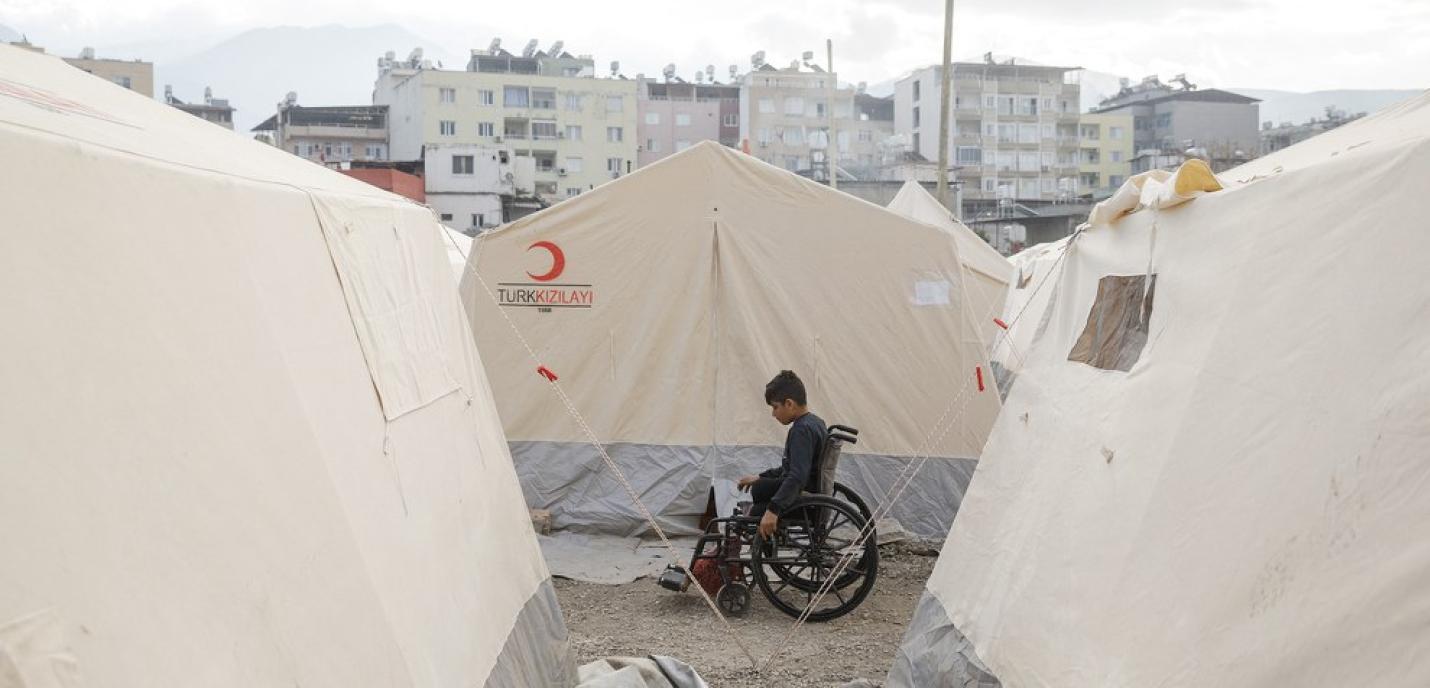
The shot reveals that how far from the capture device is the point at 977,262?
1427cm

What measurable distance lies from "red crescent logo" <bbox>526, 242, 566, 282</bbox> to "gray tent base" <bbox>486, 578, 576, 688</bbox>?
3.23 m

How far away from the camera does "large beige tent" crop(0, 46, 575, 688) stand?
204 cm

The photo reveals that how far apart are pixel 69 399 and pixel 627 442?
6.48 meters

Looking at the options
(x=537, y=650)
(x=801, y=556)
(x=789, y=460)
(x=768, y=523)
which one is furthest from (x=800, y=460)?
(x=537, y=650)

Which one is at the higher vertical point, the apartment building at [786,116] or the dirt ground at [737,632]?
the apartment building at [786,116]

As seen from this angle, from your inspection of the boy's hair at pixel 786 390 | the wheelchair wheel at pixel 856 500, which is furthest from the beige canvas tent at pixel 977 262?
the boy's hair at pixel 786 390

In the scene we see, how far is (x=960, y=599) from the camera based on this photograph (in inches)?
196

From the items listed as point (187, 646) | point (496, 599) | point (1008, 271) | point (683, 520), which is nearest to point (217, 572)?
point (187, 646)

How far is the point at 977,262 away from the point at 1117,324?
32.6 ft

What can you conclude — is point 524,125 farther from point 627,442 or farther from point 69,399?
point 69,399

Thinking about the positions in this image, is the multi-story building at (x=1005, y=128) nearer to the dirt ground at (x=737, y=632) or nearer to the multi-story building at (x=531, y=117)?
the multi-story building at (x=531, y=117)

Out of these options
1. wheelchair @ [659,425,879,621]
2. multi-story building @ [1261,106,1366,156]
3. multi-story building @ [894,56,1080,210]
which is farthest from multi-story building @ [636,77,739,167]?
wheelchair @ [659,425,879,621]

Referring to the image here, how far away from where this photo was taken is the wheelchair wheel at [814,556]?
6.45 meters

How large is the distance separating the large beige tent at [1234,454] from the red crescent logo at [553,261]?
4256 mm
